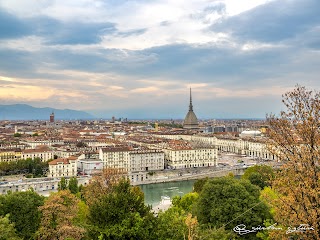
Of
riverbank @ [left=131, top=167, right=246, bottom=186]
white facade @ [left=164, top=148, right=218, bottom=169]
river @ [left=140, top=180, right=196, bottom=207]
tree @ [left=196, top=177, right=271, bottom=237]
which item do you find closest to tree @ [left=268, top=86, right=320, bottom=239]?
tree @ [left=196, top=177, right=271, bottom=237]

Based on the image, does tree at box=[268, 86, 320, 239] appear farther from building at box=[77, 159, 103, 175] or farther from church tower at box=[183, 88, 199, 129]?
church tower at box=[183, 88, 199, 129]

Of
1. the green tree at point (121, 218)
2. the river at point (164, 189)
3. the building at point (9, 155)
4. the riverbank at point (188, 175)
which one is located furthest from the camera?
the building at point (9, 155)

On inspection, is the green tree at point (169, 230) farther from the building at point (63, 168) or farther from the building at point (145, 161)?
the building at point (145, 161)

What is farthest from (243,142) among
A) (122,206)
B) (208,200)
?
(122,206)

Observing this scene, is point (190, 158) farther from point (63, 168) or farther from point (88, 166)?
point (63, 168)

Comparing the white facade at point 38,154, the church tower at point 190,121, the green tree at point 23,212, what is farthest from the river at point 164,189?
the church tower at point 190,121

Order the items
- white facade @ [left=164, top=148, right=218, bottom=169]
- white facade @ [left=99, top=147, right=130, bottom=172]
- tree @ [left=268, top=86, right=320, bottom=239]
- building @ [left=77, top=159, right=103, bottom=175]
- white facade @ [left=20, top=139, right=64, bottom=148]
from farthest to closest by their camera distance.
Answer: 1. white facade @ [left=20, top=139, right=64, bottom=148]
2. white facade @ [left=164, top=148, right=218, bottom=169]
3. white facade @ [left=99, top=147, right=130, bottom=172]
4. building @ [left=77, top=159, right=103, bottom=175]
5. tree @ [left=268, top=86, right=320, bottom=239]

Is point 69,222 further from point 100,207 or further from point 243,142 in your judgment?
point 243,142
